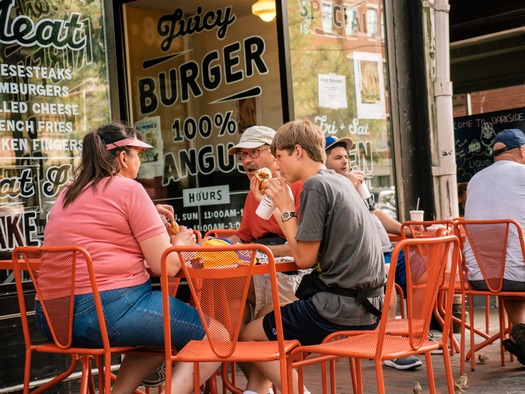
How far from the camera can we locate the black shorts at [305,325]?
3676 millimetres

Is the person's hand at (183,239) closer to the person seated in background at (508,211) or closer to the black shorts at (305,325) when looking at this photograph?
the black shorts at (305,325)

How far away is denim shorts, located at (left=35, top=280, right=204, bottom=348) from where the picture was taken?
3637 millimetres

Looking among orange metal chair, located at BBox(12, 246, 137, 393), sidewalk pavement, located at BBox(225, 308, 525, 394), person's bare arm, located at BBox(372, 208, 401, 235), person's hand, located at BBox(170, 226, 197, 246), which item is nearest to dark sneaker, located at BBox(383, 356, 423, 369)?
sidewalk pavement, located at BBox(225, 308, 525, 394)

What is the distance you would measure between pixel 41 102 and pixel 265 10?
2.30 metres

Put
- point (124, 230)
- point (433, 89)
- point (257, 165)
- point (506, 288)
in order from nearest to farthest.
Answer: point (124, 230), point (257, 165), point (506, 288), point (433, 89)

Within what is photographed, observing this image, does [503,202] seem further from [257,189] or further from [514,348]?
[257,189]

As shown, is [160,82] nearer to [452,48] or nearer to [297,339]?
[297,339]

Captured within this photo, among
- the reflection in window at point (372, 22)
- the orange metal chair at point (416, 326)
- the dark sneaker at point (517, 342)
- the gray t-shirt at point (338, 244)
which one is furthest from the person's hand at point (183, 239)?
the reflection in window at point (372, 22)

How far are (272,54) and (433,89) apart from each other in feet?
5.89

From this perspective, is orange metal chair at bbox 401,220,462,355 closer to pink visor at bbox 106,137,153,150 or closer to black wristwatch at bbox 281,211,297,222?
black wristwatch at bbox 281,211,297,222

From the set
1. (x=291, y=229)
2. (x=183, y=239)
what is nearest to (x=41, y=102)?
(x=183, y=239)

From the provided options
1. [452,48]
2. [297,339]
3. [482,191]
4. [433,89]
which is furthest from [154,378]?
[452,48]

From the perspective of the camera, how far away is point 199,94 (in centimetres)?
781

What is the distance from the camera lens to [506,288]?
18.3 feet
